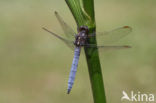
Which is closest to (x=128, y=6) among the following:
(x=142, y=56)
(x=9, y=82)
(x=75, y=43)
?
(x=142, y=56)

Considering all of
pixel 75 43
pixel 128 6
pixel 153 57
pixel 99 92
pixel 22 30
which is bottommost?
pixel 99 92

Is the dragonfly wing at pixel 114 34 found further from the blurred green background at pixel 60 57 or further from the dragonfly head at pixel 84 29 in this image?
the blurred green background at pixel 60 57

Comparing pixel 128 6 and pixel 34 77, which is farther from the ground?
pixel 128 6

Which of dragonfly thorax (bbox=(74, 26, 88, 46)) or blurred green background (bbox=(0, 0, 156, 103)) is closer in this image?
dragonfly thorax (bbox=(74, 26, 88, 46))

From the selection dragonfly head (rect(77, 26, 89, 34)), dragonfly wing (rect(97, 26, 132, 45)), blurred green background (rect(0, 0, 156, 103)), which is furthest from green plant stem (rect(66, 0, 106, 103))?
blurred green background (rect(0, 0, 156, 103))

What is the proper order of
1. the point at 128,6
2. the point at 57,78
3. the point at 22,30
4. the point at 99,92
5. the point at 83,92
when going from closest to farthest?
the point at 99,92
the point at 83,92
the point at 57,78
the point at 22,30
the point at 128,6

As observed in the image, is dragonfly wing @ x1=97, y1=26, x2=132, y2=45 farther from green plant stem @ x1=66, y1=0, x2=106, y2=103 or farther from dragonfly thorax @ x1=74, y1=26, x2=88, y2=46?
green plant stem @ x1=66, y1=0, x2=106, y2=103

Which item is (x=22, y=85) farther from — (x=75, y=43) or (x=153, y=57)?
(x=75, y=43)
